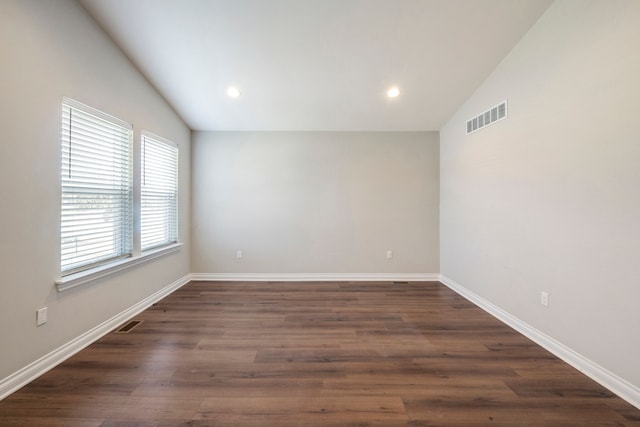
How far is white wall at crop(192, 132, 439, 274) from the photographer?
13.6ft

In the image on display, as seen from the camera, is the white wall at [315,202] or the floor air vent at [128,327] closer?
the floor air vent at [128,327]

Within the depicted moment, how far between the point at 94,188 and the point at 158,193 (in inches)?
39.1

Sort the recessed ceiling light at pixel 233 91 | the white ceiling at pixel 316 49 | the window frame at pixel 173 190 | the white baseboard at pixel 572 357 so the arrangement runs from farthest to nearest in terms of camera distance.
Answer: the recessed ceiling light at pixel 233 91
the window frame at pixel 173 190
the white ceiling at pixel 316 49
the white baseboard at pixel 572 357

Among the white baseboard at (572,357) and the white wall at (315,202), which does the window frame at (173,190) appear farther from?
the white baseboard at (572,357)

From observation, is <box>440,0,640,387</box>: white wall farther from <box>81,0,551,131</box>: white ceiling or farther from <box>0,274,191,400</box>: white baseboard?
<box>0,274,191,400</box>: white baseboard

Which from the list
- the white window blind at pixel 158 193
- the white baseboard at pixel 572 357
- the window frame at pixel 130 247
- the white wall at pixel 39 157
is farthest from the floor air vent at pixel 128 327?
the white baseboard at pixel 572 357

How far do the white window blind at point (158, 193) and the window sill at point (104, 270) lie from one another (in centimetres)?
11

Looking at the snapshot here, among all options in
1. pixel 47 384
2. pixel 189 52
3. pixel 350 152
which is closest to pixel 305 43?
pixel 189 52

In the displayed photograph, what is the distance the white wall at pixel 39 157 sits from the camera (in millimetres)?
1659

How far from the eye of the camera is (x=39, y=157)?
1.86m

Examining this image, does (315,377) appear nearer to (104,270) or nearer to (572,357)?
(572,357)

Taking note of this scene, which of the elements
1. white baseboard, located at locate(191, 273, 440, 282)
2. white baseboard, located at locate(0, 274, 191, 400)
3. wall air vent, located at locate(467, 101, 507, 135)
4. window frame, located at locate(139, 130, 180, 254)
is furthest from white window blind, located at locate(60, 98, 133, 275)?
wall air vent, located at locate(467, 101, 507, 135)

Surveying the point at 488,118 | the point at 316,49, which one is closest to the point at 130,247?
the point at 316,49

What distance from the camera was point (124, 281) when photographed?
2697 millimetres
